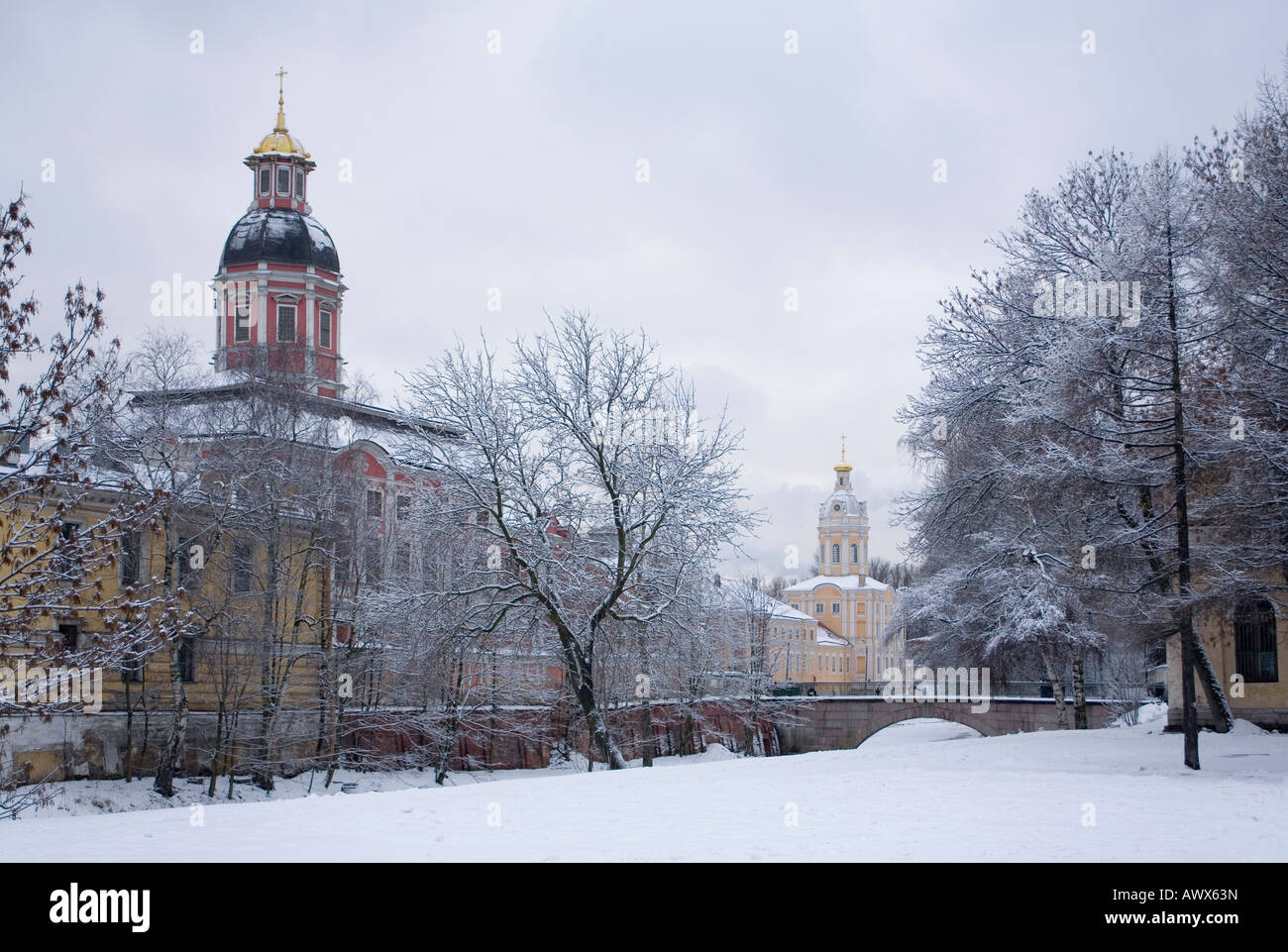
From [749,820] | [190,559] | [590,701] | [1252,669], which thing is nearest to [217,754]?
[190,559]

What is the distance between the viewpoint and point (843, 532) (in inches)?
5379

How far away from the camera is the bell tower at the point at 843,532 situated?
136m

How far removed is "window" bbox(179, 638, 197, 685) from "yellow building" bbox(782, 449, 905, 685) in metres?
90.9

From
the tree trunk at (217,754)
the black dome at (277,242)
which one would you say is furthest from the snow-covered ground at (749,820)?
the black dome at (277,242)

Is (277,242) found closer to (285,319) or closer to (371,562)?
(285,319)

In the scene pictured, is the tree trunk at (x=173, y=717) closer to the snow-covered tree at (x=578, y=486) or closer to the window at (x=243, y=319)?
the snow-covered tree at (x=578, y=486)

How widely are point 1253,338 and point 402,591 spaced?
52.5 ft

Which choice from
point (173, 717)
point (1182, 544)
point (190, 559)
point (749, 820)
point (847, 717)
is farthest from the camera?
point (847, 717)

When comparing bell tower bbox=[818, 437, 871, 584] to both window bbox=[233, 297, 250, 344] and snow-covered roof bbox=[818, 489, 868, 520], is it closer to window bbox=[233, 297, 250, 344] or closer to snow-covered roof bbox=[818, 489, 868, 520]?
snow-covered roof bbox=[818, 489, 868, 520]

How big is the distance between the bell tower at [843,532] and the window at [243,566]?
104 metres

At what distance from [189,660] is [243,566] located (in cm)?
366

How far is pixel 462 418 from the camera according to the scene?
83.8 feet
